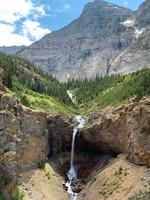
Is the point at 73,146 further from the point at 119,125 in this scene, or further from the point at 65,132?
the point at 119,125

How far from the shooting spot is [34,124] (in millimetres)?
101750

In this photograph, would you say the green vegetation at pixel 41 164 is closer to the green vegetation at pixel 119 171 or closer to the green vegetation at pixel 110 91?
the green vegetation at pixel 119 171

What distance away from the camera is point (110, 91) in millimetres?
151250

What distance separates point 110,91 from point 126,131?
168 ft

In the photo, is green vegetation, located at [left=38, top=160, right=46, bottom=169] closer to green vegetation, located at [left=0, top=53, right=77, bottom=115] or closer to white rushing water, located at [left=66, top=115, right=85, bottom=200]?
white rushing water, located at [left=66, top=115, right=85, bottom=200]

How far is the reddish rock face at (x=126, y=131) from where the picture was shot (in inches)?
3666

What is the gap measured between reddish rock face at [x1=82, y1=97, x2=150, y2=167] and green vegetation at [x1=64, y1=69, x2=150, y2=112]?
649cm

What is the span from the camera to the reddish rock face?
306ft

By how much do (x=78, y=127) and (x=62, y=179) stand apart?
1669 cm

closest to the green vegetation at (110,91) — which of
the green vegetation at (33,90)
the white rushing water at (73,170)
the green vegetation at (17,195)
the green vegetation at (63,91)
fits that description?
the green vegetation at (63,91)

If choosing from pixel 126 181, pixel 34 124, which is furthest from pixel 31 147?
pixel 126 181

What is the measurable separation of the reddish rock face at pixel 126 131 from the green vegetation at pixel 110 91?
649cm

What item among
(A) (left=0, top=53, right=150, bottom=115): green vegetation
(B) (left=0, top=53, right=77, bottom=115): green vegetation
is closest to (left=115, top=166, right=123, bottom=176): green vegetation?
(A) (left=0, top=53, right=150, bottom=115): green vegetation

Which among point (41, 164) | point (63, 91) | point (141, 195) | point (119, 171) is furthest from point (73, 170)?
point (63, 91)
